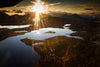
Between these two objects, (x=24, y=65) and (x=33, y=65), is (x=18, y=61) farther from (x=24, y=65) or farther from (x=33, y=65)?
(x=33, y=65)

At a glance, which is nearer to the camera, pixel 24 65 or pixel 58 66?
pixel 58 66

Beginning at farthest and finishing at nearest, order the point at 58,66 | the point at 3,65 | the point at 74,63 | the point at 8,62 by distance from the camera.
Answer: the point at 8,62
the point at 3,65
the point at 74,63
the point at 58,66

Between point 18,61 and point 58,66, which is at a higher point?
point 58,66

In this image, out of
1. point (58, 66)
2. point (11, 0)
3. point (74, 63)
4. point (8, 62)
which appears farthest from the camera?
point (8, 62)

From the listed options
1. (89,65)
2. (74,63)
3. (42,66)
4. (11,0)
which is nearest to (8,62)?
(42,66)

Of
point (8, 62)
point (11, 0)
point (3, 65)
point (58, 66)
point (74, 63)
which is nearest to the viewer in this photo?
point (11, 0)

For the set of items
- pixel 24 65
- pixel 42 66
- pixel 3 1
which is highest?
pixel 3 1

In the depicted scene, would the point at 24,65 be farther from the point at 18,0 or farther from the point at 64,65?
the point at 18,0

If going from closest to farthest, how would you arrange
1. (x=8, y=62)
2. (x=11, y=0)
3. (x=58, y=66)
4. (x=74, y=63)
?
(x=11, y=0)
(x=58, y=66)
(x=74, y=63)
(x=8, y=62)

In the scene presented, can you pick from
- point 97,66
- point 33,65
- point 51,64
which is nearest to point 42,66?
point 51,64
